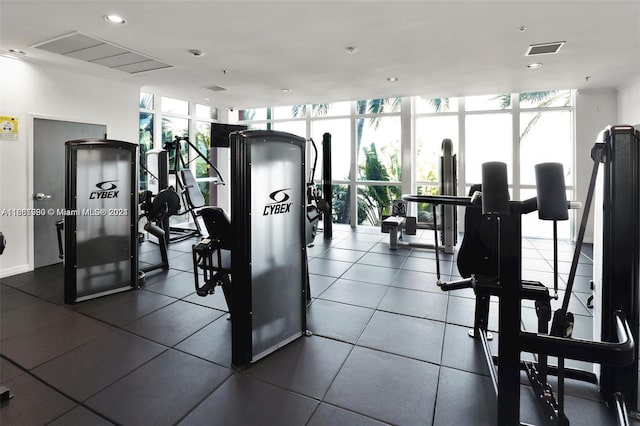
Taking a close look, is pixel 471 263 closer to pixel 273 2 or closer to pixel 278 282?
pixel 278 282

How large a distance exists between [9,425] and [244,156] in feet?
6.59

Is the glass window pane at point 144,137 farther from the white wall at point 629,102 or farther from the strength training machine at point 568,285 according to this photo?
the white wall at point 629,102

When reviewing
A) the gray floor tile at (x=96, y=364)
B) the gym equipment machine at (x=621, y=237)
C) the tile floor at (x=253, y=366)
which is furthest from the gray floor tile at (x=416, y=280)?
the gray floor tile at (x=96, y=364)

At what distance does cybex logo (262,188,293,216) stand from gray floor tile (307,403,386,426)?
1329mm

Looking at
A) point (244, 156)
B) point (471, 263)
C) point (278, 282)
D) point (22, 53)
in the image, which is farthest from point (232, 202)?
point (22, 53)

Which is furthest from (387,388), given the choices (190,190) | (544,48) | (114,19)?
(190,190)

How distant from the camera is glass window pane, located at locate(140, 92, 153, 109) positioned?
22.7 ft

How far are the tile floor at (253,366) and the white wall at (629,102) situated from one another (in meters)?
3.50

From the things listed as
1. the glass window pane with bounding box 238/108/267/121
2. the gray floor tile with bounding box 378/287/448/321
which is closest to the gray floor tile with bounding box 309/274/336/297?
the gray floor tile with bounding box 378/287/448/321

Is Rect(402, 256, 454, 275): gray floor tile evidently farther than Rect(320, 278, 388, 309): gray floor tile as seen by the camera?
Yes

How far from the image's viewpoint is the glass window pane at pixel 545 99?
677 cm

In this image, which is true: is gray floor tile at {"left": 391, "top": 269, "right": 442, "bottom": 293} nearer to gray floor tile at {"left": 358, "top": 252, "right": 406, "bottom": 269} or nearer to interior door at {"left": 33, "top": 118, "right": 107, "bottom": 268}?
gray floor tile at {"left": 358, "top": 252, "right": 406, "bottom": 269}

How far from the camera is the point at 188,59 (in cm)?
473

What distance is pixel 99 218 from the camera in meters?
3.65
